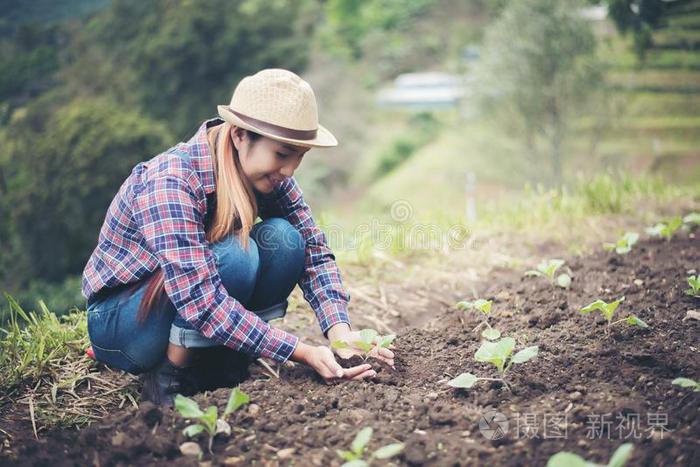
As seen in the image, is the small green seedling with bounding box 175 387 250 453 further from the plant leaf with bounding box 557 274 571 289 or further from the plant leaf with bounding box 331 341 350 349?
the plant leaf with bounding box 557 274 571 289

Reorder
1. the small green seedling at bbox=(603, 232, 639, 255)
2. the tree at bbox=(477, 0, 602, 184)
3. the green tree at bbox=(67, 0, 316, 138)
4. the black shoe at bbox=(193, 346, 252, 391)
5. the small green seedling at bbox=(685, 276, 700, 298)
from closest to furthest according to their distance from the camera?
1. the black shoe at bbox=(193, 346, 252, 391)
2. the small green seedling at bbox=(685, 276, 700, 298)
3. the small green seedling at bbox=(603, 232, 639, 255)
4. the tree at bbox=(477, 0, 602, 184)
5. the green tree at bbox=(67, 0, 316, 138)

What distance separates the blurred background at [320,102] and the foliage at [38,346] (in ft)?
18.3

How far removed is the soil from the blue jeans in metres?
0.24

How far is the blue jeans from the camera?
7.39 ft

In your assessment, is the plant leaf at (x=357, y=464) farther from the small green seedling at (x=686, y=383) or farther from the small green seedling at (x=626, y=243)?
the small green seedling at (x=626, y=243)

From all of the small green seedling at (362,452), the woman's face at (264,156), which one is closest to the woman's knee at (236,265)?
the woman's face at (264,156)

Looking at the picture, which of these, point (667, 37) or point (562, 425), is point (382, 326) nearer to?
point (562, 425)

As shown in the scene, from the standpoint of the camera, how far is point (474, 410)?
1.97m

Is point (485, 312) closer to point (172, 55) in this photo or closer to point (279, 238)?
point (279, 238)

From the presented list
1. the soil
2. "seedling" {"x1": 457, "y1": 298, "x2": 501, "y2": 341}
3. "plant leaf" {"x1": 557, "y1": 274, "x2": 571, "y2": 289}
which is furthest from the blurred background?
the soil

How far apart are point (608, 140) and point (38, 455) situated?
1615 cm

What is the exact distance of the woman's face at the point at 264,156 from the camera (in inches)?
85.7

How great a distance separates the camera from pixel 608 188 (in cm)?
493

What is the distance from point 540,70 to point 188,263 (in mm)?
13054
